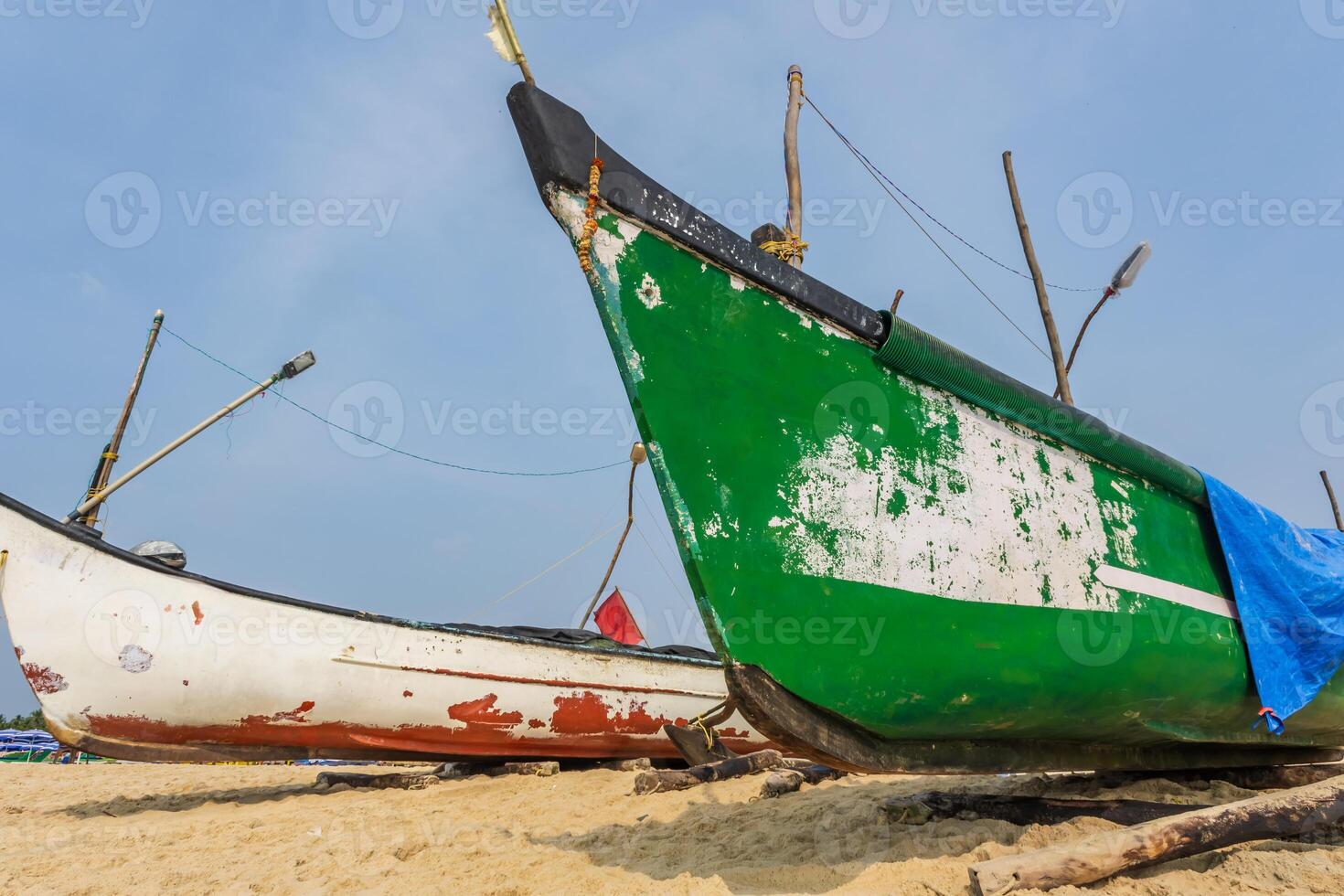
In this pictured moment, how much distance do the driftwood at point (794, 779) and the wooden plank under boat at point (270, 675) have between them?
81.5 inches

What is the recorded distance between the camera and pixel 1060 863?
262 cm

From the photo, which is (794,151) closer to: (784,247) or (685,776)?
(784,247)

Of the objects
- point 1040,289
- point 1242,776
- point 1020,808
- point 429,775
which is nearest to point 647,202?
point 1020,808

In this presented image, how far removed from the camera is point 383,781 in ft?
20.8

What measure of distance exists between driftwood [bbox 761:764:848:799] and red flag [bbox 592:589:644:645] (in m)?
7.69

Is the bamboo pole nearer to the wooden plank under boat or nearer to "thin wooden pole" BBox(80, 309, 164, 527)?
"thin wooden pole" BBox(80, 309, 164, 527)

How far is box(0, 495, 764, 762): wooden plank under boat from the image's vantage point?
546cm

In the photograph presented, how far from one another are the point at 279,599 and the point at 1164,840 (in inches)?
234

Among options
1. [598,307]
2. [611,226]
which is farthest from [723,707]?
[611,226]

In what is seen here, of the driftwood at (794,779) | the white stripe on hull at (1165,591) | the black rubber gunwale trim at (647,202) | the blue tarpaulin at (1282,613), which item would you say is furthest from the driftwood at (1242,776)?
the black rubber gunwale trim at (647,202)

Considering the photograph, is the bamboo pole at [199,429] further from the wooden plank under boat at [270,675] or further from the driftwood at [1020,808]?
the driftwood at [1020,808]

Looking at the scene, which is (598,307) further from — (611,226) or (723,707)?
(723,707)

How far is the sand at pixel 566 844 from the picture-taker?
2.97m

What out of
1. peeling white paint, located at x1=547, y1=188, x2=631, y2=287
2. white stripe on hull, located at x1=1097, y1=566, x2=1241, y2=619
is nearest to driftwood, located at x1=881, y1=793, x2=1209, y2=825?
white stripe on hull, located at x1=1097, y1=566, x2=1241, y2=619
